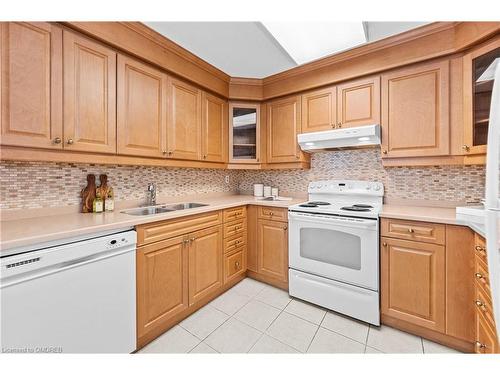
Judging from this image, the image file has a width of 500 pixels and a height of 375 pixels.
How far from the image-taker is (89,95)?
142 cm

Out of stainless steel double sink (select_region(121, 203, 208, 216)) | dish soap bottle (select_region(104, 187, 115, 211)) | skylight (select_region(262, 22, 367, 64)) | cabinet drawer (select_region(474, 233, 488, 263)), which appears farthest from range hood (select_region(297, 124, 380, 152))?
dish soap bottle (select_region(104, 187, 115, 211))

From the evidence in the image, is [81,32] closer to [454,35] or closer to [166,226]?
[166,226]

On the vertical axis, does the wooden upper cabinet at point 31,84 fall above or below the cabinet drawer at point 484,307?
above

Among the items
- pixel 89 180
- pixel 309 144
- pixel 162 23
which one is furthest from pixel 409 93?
pixel 89 180

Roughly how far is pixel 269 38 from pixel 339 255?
190cm

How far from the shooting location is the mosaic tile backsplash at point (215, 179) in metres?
1.41

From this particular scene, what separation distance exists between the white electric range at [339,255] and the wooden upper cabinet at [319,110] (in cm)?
75

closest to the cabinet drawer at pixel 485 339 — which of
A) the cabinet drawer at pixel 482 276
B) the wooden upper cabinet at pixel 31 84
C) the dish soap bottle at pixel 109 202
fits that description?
the cabinet drawer at pixel 482 276

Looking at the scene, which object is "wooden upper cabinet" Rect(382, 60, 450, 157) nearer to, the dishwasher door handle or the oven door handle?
the oven door handle

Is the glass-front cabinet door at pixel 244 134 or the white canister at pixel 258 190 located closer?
the glass-front cabinet door at pixel 244 134

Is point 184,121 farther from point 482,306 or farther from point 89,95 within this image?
point 482,306

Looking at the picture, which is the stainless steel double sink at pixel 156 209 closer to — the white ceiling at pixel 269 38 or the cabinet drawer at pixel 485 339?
the white ceiling at pixel 269 38

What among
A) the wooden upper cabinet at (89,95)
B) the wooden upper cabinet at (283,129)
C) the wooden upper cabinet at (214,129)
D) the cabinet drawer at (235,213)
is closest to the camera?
the wooden upper cabinet at (89,95)

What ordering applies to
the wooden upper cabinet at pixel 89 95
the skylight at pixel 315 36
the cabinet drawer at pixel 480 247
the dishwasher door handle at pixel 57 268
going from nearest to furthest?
the dishwasher door handle at pixel 57 268 → the cabinet drawer at pixel 480 247 → the wooden upper cabinet at pixel 89 95 → the skylight at pixel 315 36
